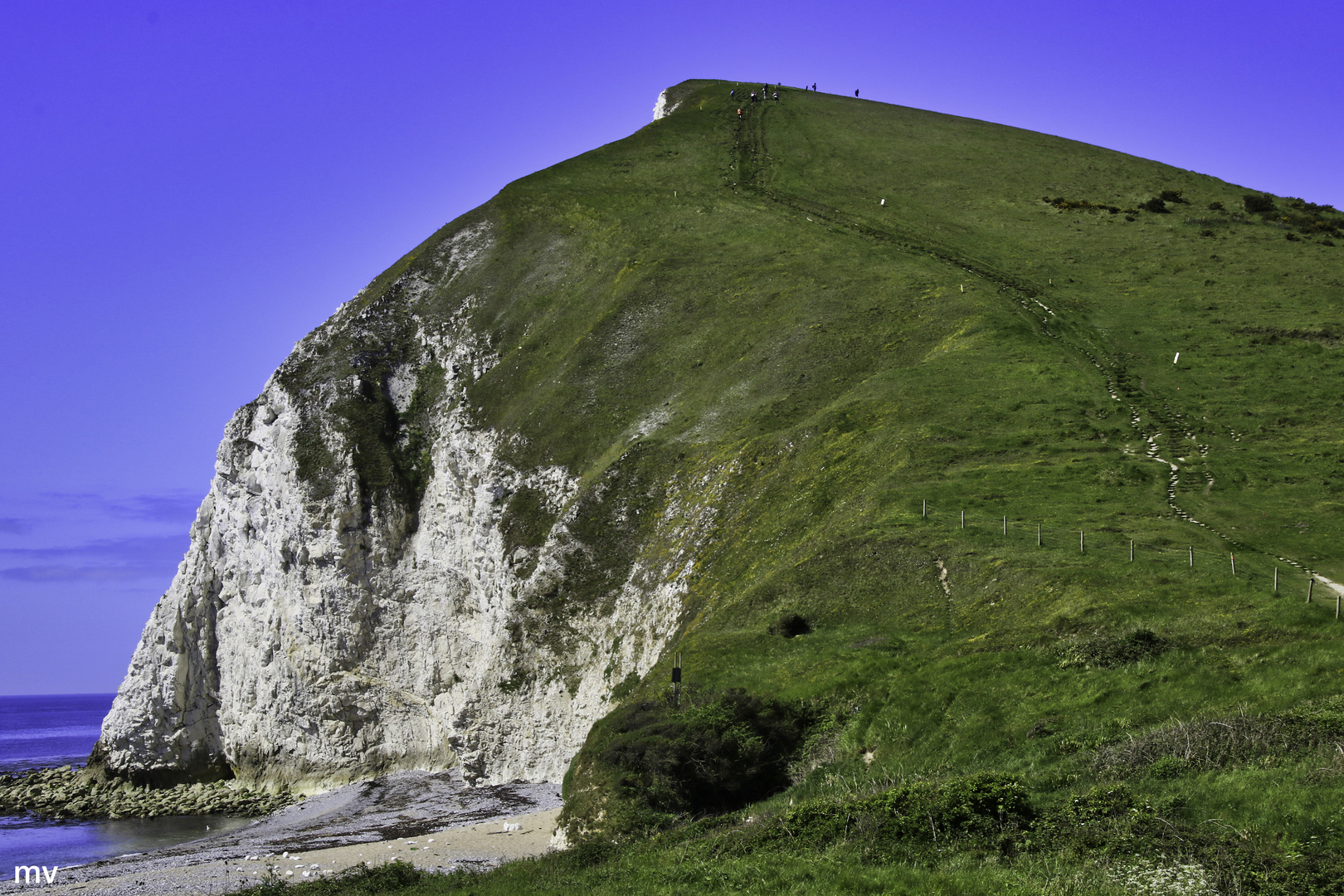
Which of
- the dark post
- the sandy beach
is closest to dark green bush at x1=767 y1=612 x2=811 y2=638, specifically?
the dark post

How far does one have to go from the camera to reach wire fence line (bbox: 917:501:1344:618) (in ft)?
100

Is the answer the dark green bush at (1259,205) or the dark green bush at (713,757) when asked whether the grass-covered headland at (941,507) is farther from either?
the dark green bush at (1259,205)

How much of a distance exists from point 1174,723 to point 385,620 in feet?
172

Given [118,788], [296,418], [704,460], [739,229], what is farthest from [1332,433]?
[118,788]

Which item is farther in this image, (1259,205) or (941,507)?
(1259,205)

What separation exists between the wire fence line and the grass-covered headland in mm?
216

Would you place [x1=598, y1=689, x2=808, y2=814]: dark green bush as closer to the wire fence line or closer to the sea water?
the wire fence line

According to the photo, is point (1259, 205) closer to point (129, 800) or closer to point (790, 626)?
point (790, 626)

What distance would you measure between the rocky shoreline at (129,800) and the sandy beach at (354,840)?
507 cm

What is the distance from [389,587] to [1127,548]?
1852 inches

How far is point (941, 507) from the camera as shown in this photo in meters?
40.0

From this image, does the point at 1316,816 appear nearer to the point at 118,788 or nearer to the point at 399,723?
the point at 399,723

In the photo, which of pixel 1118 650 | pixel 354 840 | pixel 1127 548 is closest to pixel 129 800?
pixel 354 840

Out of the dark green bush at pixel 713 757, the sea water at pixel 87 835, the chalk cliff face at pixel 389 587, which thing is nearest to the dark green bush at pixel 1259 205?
the chalk cliff face at pixel 389 587
